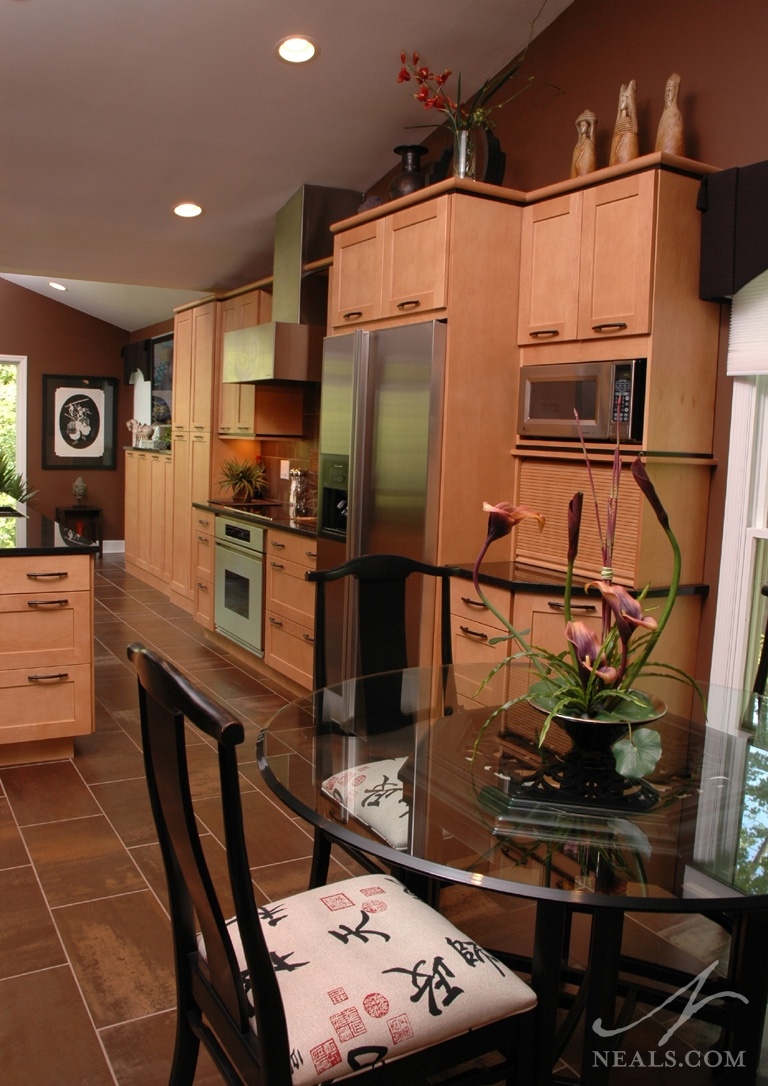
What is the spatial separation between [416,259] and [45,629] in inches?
83.2

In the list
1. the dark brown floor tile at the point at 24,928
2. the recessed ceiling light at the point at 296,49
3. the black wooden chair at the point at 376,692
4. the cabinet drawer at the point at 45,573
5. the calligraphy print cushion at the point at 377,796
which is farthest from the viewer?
the recessed ceiling light at the point at 296,49

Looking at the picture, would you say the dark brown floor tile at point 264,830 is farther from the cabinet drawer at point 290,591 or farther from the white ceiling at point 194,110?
the white ceiling at point 194,110

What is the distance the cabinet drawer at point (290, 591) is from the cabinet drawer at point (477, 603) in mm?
1278

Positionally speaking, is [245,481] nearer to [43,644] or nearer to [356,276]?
[356,276]

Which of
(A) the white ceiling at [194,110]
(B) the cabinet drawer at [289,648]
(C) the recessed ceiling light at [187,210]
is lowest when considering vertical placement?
(B) the cabinet drawer at [289,648]

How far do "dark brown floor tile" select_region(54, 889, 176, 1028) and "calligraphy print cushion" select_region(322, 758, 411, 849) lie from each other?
87cm

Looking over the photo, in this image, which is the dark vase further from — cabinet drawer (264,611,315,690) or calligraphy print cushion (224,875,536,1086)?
calligraphy print cushion (224,875,536,1086)

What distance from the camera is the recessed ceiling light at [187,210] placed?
17.4 ft

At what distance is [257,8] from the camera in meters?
3.65

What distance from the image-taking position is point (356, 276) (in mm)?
4227

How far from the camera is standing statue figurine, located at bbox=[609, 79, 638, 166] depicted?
3.25 meters

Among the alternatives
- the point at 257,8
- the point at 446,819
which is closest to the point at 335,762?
the point at 446,819

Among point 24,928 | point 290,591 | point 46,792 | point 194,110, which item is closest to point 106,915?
point 24,928

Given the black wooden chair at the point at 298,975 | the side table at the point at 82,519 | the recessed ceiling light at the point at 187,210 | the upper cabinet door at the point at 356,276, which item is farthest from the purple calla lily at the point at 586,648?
the side table at the point at 82,519
